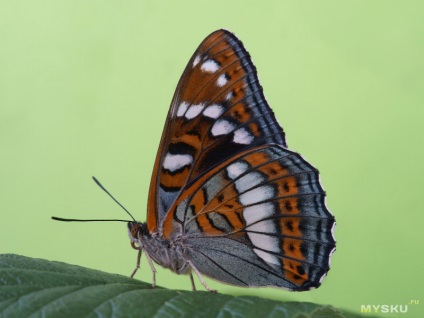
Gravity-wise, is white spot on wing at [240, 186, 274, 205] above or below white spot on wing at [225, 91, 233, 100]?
below

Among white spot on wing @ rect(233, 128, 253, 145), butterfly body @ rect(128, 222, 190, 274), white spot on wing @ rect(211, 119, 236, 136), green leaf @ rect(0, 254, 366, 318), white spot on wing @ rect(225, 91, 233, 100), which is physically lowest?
green leaf @ rect(0, 254, 366, 318)

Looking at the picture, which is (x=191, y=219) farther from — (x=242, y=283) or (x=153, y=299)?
(x=153, y=299)

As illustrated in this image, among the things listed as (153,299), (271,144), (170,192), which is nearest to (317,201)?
(271,144)

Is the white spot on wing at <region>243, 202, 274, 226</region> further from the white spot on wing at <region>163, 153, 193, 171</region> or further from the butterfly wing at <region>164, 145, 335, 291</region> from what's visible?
the white spot on wing at <region>163, 153, 193, 171</region>

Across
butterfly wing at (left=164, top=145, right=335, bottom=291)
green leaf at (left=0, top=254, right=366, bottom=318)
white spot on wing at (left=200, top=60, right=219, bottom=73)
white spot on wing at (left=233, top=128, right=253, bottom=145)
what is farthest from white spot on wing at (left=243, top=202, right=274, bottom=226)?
green leaf at (left=0, top=254, right=366, bottom=318)

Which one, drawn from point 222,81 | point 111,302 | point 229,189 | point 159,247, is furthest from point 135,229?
point 111,302

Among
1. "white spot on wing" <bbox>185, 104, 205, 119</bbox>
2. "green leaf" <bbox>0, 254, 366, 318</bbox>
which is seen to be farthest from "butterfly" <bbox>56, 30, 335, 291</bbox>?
"green leaf" <bbox>0, 254, 366, 318</bbox>

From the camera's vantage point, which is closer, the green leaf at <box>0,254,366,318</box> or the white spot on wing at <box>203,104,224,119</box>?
the green leaf at <box>0,254,366,318</box>

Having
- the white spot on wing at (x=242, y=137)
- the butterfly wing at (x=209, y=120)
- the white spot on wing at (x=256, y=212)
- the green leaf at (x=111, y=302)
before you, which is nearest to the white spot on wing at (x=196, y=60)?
the butterfly wing at (x=209, y=120)
